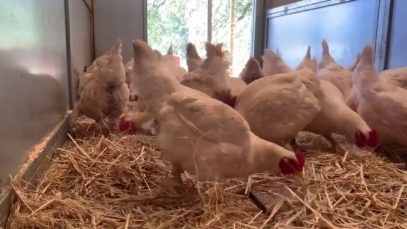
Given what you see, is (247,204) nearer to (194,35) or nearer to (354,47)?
(354,47)

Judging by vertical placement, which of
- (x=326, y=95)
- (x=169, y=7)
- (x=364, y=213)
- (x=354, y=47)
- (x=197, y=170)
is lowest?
(x=364, y=213)

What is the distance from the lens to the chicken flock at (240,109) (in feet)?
4.33

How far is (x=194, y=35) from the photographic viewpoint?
17.4ft

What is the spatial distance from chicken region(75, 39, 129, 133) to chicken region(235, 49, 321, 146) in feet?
2.71

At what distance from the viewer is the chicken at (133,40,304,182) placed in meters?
1.30

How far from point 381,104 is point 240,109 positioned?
721 mm

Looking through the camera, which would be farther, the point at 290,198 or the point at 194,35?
the point at 194,35

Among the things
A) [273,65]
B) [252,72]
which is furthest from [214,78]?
[273,65]

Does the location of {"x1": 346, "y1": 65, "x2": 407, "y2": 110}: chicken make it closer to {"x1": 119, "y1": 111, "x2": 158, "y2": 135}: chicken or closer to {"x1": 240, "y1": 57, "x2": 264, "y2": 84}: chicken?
{"x1": 240, "y1": 57, "x2": 264, "y2": 84}: chicken

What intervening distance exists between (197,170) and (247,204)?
217 millimetres

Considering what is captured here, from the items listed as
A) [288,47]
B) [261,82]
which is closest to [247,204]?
[261,82]

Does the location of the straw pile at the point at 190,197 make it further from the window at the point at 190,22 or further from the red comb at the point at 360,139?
the window at the point at 190,22

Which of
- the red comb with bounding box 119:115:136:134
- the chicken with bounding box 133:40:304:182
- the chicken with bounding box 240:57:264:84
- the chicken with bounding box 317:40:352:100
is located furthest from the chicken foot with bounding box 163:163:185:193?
the chicken with bounding box 317:40:352:100

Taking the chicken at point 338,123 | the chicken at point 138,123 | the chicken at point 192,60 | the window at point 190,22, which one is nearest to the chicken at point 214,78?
the chicken at point 138,123
